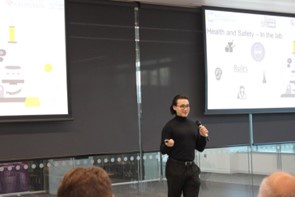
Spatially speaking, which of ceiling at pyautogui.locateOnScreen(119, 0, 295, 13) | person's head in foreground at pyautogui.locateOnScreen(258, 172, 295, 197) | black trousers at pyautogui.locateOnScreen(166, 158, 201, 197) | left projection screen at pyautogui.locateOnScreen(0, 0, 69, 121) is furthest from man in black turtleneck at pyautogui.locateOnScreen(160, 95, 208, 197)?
person's head in foreground at pyautogui.locateOnScreen(258, 172, 295, 197)

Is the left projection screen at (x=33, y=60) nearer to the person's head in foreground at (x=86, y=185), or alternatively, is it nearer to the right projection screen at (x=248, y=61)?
the right projection screen at (x=248, y=61)

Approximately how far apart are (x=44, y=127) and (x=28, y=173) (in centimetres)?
47

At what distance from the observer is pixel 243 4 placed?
5102 millimetres

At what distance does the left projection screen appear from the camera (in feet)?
13.1

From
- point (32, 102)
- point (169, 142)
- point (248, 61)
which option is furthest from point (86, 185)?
point (248, 61)

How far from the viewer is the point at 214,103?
16.4 ft

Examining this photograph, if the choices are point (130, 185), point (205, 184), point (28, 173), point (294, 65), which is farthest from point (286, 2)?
point (28, 173)

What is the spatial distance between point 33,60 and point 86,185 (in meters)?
2.91

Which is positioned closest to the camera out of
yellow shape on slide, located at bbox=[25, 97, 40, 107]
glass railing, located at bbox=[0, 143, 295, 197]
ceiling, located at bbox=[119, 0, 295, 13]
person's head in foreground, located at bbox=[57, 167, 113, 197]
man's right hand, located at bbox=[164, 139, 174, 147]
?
person's head in foreground, located at bbox=[57, 167, 113, 197]

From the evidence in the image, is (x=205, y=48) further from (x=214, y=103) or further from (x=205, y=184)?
(x=205, y=184)

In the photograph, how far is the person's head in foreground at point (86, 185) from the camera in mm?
1373

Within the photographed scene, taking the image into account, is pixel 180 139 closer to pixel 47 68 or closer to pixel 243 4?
pixel 47 68

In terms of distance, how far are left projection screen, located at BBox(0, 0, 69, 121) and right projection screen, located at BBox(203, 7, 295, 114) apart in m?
1.68

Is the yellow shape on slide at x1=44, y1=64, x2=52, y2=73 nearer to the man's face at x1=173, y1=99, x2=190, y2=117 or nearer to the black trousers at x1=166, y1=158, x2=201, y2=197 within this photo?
the man's face at x1=173, y1=99, x2=190, y2=117
